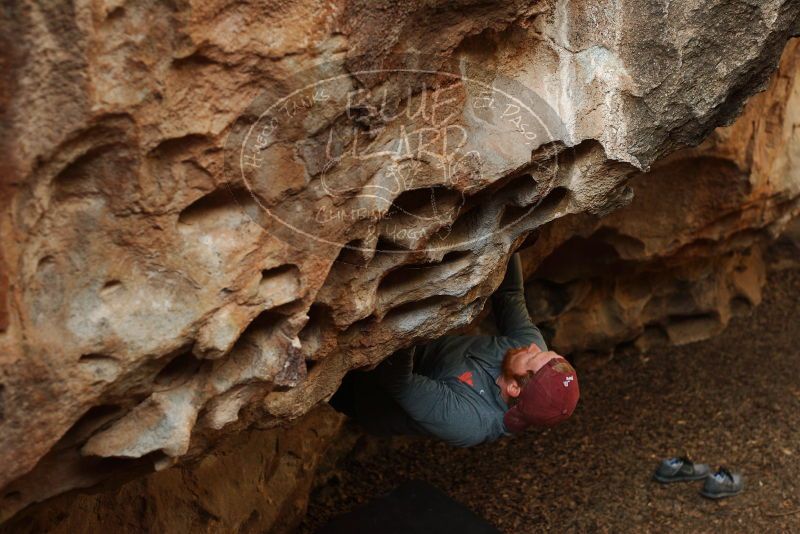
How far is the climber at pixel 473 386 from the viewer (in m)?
2.55

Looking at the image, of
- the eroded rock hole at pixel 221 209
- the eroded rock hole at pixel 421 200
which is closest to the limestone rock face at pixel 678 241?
the eroded rock hole at pixel 421 200

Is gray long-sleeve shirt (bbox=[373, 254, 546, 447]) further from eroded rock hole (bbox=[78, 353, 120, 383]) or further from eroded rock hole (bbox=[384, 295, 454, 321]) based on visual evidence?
eroded rock hole (bbox=[78, 353, 120, 383])

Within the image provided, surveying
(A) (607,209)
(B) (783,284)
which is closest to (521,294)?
(A) (607,209)

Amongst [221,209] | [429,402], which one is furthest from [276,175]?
[429,402]

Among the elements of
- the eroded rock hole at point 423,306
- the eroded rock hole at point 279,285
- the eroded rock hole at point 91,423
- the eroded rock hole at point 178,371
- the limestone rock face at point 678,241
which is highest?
the eroded rock hole at point 279,285

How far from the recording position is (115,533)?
2395 mm

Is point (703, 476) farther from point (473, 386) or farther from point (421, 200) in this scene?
point (421, 200)

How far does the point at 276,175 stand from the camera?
5.76 feet

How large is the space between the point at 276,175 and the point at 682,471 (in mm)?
2331

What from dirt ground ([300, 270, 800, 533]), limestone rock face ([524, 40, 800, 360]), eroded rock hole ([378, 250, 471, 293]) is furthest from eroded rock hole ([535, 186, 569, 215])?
dirt ground ([300, 270, 800, 533])

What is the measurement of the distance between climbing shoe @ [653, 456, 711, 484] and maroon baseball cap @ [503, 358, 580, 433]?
1.06 meters

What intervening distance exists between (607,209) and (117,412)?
1.29 meters

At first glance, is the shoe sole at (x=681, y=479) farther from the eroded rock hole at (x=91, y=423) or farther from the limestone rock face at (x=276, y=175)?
the eroded rock hole at (x=91, y=423)

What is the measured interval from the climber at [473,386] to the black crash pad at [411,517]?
399 mm
